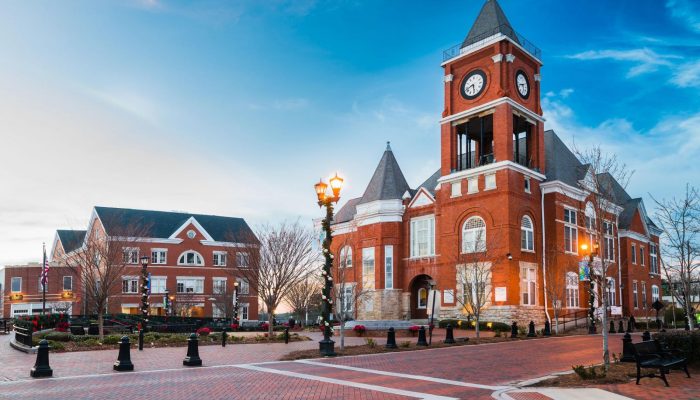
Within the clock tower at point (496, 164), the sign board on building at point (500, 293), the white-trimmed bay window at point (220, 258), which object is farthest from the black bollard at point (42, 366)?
the white-trimmed bay window at point (220, 258)

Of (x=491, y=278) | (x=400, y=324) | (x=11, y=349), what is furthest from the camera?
(x=491, y=278)

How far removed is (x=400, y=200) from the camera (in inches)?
1893

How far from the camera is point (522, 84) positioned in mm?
44344

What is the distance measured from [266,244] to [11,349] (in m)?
21.2

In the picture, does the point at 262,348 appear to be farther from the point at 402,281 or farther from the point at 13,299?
the point at 13,299

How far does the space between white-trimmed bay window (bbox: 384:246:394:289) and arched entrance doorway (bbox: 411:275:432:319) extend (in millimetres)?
1716

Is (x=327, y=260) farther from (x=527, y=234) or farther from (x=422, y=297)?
(x=422, y=297)

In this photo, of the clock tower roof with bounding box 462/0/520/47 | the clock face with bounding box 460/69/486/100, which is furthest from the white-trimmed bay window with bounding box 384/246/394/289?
the clock tower roof with bounding box 462/0/520/47

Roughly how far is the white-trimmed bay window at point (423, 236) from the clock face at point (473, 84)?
9449mm

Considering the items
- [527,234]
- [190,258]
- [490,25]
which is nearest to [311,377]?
[527,234]

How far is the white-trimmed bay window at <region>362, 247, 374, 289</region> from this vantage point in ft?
157


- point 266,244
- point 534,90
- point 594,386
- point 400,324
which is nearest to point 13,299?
point 266,244

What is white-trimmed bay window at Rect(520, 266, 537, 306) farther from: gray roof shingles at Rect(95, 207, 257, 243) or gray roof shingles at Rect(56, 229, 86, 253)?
gray roof shingles at Rect(56, 229, 86, 253)

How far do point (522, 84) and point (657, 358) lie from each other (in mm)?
32258
